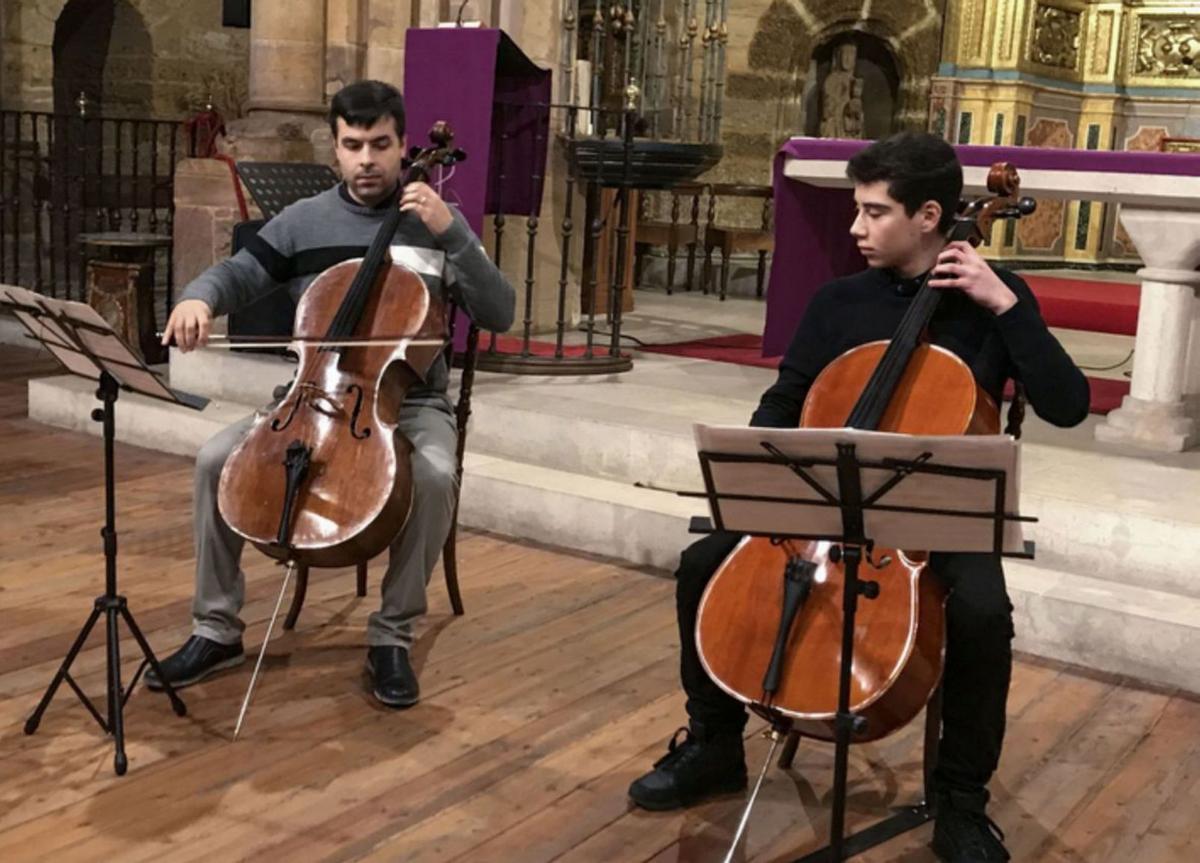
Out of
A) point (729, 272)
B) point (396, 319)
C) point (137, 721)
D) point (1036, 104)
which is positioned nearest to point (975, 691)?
point (396, 319)

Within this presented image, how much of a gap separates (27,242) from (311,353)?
310 inches

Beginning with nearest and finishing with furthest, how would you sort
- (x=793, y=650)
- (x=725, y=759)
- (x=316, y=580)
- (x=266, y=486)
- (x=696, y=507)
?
(x=793, y=650)
(x=725, y=759)
(x=266, y=486)
(x=316, y=580)
(x=696, y=507)

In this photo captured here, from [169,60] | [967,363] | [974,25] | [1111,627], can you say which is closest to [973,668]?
[967,363]

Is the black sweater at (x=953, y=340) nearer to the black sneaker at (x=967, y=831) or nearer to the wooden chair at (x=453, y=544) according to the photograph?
the black sneaker at (x=967, y=831)

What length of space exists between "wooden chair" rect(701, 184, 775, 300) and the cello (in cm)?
545

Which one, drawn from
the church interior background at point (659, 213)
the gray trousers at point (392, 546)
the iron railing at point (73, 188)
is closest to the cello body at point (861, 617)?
the gray trousers at point (392, 546)

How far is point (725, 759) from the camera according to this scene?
107 inches

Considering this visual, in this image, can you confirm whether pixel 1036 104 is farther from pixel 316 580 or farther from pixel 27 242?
pixel 316 580

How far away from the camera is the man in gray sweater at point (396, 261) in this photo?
3135mm

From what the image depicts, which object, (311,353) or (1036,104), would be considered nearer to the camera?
(311,353)

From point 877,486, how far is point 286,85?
5065 millimetres

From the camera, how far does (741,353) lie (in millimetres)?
6359

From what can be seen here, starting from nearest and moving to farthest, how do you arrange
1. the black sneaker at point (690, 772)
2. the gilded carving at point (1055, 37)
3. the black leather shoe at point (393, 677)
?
the black sneaker at point (690, 772) < the black leather shoe at point (393, 677) < the gilded carving at point (1055, 37)

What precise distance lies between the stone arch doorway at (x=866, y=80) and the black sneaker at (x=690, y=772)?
8.31 m
